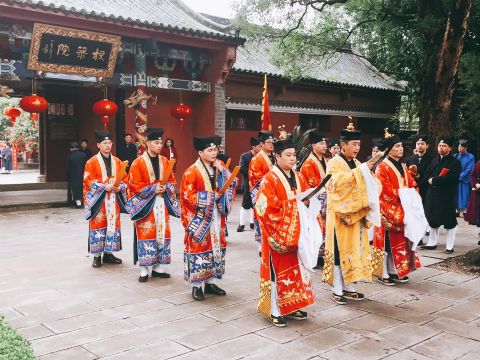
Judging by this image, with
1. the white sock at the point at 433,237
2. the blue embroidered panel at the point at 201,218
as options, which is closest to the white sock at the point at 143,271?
the blue embroidered panel at the point at 201,218

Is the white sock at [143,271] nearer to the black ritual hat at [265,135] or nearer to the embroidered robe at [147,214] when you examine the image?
the embroidered robe at [147,214]

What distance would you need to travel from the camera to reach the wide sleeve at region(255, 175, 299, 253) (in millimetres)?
4250

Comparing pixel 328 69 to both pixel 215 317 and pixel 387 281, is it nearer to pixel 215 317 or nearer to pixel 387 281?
pixel 387 281

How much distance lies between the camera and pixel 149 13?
1343 cm

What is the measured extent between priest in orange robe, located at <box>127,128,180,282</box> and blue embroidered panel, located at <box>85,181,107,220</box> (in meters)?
0.75

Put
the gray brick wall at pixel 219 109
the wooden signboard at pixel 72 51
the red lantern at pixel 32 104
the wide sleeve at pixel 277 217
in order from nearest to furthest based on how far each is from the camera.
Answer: the wide sleeve at pixel 277 217
the red lantern at pixel 32 104
the wooden signboard at pixel 72 51
the gray brick wall at pixel 219 109

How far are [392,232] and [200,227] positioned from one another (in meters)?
2.19

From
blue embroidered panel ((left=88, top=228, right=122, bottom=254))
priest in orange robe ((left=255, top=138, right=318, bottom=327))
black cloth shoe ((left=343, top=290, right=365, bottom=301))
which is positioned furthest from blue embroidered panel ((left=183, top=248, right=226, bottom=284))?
blue embroidered panel ((left=88, top=228, right=122, bottom=254))

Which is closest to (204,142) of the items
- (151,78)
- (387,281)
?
(387,281)

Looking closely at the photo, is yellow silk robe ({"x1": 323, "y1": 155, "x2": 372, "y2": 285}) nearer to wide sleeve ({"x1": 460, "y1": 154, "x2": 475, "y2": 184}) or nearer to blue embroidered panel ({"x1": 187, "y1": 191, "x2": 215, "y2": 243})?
blue embroidered panel ({"x1": 187, "y1": 191, "x2": 215, "y2": 243})

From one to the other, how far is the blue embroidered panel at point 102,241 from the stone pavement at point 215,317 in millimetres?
256

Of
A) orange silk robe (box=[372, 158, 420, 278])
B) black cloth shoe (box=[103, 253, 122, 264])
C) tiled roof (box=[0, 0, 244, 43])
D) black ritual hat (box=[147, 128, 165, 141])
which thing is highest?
tiled roof (box=[0, 0, 244, 43])

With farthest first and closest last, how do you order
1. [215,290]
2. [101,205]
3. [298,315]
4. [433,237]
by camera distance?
[433,237] → [101,205] → [215,290] → [298,315]

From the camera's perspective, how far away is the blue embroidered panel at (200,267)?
499cm
